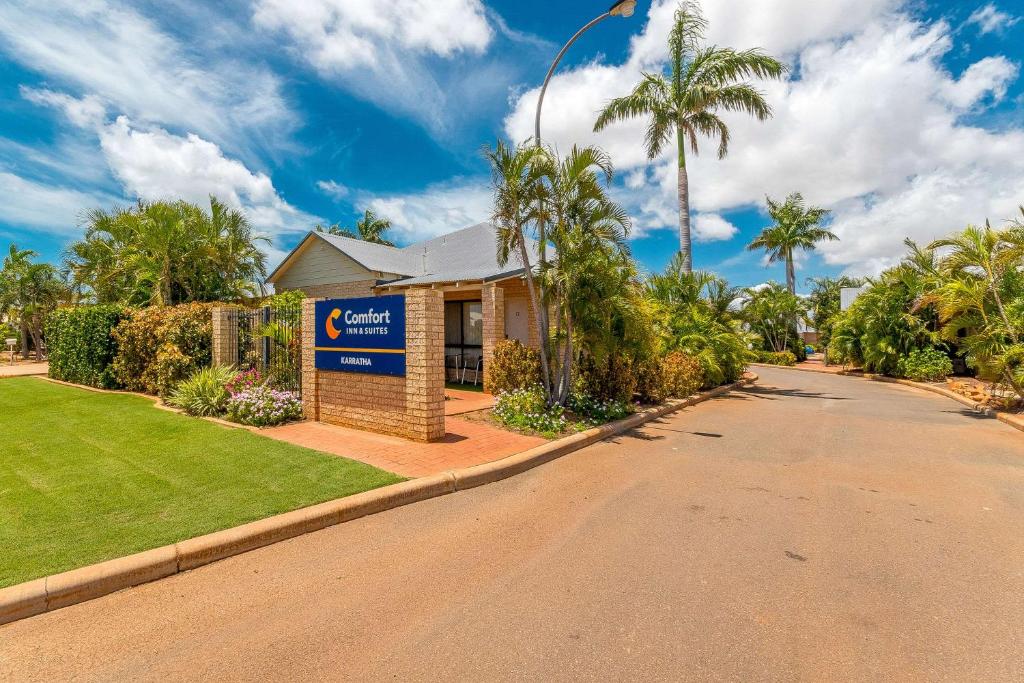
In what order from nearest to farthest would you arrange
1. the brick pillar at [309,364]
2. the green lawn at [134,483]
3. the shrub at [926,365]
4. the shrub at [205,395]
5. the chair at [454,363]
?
1. the green lawn at [134,483]
2. the brick pillar at [309,364]
3. the shrub at [205,395]
4. the chair at [454,363]
5. the shrub at [926,365]

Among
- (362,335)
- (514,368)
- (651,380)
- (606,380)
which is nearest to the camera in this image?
(362,335)

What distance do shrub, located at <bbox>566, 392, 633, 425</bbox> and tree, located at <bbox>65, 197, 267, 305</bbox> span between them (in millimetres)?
12462

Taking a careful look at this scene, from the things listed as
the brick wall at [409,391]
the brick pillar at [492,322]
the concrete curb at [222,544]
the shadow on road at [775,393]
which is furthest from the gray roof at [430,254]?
the concrete curb at [222,544]

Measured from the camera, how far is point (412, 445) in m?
6.78

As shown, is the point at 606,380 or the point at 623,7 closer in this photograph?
the point at 623,7

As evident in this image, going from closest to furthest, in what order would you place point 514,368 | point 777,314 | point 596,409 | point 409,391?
point 409,391, point 596,409, point 514,368, point 777,314

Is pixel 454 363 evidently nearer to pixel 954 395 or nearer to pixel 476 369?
pixel 476 369

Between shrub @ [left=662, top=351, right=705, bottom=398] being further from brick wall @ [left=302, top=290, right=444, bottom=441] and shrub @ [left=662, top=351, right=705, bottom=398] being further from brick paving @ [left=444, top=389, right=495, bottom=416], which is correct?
brick wall @ [left=302, top=290, right=444, bottom=441]

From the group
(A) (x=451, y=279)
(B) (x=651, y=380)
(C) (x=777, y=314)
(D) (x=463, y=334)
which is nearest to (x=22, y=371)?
(D) (x=463, y=334)

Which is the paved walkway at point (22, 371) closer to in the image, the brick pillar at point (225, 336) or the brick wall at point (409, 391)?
the brick pillar at point (225, 336)

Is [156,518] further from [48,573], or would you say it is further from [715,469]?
[715,469]

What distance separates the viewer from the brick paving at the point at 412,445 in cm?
594

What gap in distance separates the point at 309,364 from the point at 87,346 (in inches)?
314

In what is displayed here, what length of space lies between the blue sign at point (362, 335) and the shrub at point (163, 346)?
394 centimetres
